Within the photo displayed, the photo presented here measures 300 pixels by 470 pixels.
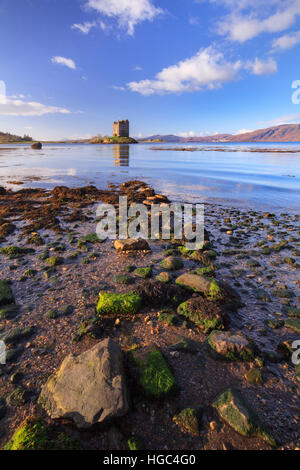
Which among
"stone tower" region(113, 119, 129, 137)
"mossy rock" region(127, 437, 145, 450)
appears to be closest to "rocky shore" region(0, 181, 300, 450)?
"mossy rock" region(127, 437, 145, 450)

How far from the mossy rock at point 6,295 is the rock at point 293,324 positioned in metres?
4.85

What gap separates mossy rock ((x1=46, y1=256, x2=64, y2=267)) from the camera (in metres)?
5.44

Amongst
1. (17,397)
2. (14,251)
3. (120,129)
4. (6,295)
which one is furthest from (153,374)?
(120,129)

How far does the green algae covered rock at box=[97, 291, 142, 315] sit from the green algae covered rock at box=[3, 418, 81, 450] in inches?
69.8

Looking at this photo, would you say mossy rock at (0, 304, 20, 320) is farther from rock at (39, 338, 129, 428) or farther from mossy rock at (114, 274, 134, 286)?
mossy rock at (114, 274, 134, 286)

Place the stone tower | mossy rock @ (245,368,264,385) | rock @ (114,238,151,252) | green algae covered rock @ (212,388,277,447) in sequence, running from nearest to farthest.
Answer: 1. green algae covered rock @ (212,388,277,447)
2. mossy rock @ (245,368,264,385)
3. rock @ (114,238,151,252)
4. the stone tower

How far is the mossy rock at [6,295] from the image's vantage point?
414 cm

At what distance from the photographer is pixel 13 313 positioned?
3889 millimetres

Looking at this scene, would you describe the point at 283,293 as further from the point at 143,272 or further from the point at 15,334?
the point at 15,334

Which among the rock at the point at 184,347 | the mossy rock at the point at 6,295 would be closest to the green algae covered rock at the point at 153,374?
the rock at the point at 184,347

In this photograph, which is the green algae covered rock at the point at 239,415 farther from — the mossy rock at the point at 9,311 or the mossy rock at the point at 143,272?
the mossy rock at the point at 9,311

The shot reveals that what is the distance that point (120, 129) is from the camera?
456ft

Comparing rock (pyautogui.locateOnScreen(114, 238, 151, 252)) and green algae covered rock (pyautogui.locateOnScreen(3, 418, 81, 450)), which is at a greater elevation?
rock (pyautogui.locateOnScreen(114, 238, 151, 252))
